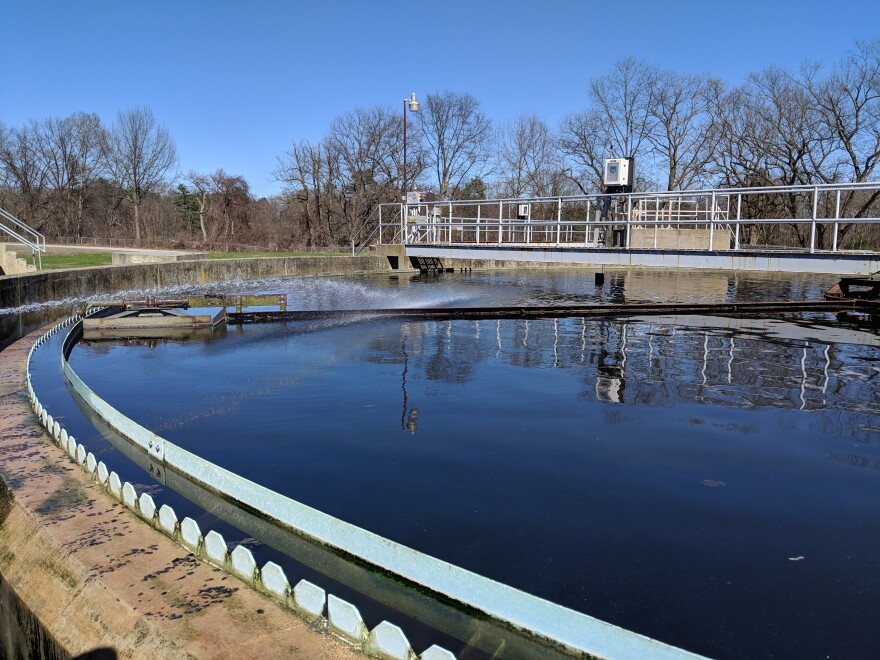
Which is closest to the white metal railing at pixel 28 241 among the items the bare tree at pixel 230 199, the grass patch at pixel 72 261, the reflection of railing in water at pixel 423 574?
the grass patch at pixel 72 261

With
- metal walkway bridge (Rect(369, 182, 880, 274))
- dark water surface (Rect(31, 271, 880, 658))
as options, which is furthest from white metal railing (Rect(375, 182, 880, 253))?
dark water surface (Rect(31, 271, 880, 658))

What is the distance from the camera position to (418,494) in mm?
5336

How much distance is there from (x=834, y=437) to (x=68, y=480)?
718 centimetres

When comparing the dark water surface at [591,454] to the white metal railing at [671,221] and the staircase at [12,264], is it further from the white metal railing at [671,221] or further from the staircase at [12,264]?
the staircase at [12,264]

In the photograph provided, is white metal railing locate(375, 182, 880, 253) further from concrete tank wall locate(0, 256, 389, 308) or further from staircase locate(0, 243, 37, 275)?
staircase locate(0, 243, 37, 275)

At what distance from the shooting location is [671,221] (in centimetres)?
1600

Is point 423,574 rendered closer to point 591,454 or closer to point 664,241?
point 591,454

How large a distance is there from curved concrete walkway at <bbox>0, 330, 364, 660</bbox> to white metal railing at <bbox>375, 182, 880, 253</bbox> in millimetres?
12418

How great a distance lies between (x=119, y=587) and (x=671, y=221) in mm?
15026

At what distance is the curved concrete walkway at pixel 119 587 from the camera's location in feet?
9.43

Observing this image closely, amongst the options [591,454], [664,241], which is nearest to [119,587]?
[591,454]

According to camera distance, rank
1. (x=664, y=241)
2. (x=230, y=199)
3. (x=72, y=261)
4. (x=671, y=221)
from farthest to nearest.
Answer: (x=230, y=199) → (x=72, y=261) → (x=664, y=241) → (x=671, y=221)

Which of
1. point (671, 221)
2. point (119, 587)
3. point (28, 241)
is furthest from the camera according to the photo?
point (28, 241)

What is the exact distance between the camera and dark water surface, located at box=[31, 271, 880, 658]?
4.01 m
